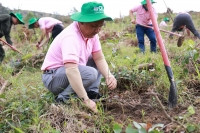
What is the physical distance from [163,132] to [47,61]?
118 centimetres

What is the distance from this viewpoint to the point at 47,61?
2.32 m

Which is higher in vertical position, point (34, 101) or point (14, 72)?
point (34, 101)

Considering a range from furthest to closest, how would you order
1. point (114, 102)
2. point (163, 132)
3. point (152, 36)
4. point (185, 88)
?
point (152, 36), point (185, 88), point (114, 102), point (163, 132)

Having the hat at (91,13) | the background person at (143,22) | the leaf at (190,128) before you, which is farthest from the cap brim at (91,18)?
the background person at (143,22)

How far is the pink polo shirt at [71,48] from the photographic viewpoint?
2.01 meters

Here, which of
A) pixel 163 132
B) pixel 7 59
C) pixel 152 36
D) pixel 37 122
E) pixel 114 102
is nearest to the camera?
pixel 163 132

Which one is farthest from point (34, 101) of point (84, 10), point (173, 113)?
point (173, 113)

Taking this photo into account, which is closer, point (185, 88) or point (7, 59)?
point (185, 88)

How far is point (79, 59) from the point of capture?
7.36ft

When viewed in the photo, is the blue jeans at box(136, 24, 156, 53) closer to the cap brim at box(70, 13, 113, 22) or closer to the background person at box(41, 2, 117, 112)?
the background person at box(41, 2, 117, 112)

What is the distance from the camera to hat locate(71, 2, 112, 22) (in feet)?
6.55

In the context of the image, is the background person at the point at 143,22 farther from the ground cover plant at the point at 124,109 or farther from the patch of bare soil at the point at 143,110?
the patch of bare soil at the point at 143,110

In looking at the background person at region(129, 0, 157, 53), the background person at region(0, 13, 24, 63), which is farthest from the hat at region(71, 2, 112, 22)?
the background person at region(0, 13, 24, 63)

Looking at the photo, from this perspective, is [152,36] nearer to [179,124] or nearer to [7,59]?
[7,59]
